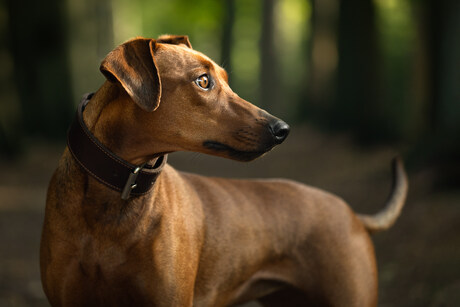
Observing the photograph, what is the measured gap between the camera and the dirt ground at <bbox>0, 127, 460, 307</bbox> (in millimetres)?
5070

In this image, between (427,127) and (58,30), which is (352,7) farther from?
(58,30)

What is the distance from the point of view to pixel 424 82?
848 centimetres

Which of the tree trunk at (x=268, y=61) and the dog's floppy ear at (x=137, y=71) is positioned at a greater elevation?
the dog's floppy ear at (x=137, y=71)

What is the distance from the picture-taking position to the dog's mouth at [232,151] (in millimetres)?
2939

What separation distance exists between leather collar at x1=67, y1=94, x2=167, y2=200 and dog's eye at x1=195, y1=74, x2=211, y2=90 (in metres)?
0.54

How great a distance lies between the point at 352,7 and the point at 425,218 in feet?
25.9

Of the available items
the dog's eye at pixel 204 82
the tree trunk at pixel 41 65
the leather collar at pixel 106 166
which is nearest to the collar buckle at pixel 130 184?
the leather collar at pixel 106 166

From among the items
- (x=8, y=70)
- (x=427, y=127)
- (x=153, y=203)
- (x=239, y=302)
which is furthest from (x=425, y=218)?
(x=8, y=70)

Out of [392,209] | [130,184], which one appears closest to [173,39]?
[130,184]

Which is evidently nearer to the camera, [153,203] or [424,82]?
[153,203]

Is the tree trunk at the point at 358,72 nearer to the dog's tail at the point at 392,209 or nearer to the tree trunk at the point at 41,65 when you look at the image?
the tree trunk at the point at 41,65

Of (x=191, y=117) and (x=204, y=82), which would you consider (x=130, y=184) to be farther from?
(x=204, y=82)

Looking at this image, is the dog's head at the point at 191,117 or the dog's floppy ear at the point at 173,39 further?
the dog's floppy ear at the point at 173,39

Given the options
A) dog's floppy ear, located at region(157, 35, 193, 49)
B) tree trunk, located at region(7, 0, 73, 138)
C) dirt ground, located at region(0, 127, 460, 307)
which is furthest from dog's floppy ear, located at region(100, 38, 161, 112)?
tree trunk, located at region(7, 0, 73, 138)
